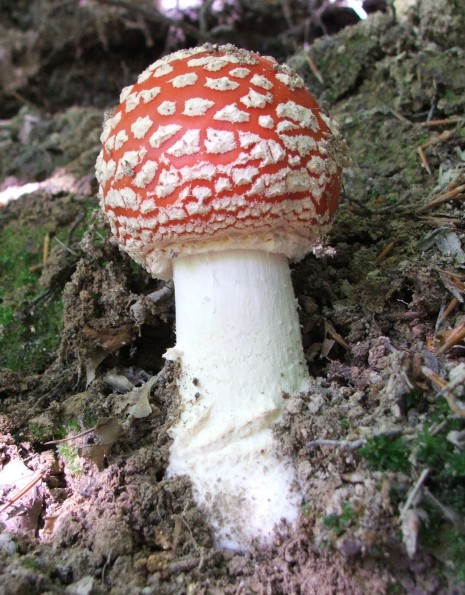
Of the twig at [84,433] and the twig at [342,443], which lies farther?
the twig at [84,433]

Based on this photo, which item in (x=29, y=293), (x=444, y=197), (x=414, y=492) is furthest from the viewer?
(x=29, y=293)

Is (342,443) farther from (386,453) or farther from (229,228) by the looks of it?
(229,228)

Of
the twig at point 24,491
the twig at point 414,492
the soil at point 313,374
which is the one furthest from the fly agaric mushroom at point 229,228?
the twig at point 24,491

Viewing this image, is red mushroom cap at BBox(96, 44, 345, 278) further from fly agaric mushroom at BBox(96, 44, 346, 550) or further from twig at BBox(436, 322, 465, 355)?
twig at BBox(436, 322, 465, 355)

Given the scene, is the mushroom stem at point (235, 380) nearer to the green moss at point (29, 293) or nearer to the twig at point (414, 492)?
the twig at point (414, 492)

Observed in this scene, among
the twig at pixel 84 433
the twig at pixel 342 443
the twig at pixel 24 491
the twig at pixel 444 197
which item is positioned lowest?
the twig at pixel 24 491

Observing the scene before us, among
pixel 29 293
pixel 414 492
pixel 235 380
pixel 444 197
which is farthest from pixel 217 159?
pixel 29 293

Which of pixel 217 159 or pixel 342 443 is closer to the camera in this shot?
pixel 342 443
